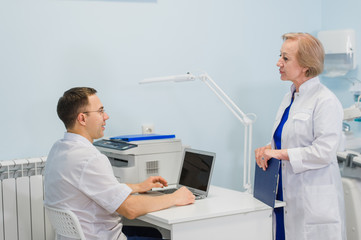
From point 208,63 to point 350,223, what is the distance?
1.35 meters

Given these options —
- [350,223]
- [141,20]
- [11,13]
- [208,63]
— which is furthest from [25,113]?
[350,223]

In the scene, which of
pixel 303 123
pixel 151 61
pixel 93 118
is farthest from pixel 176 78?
pixel 303 123

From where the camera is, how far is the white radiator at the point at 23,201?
106 inches

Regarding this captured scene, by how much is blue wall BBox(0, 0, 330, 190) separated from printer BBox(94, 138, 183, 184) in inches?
13.8

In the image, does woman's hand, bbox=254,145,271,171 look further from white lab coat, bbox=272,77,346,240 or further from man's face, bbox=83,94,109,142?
man's face, bbox=83,94,109,142

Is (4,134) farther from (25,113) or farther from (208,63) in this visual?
(208,63)

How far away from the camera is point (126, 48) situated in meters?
3.05

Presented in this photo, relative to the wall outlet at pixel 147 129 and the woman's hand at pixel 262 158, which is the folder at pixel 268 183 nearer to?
the woman's hand at pixel 262 158

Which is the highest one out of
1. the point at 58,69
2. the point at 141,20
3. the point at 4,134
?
the point at 141,20

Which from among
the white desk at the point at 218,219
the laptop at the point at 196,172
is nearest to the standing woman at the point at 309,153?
the white desk at the point at 218,219

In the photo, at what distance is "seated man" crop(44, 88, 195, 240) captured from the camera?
82.4 inches

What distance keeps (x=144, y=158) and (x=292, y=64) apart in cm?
92

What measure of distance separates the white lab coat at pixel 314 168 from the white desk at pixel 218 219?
0.40ft

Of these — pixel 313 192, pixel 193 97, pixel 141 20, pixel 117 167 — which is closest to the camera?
pixel 313 192
